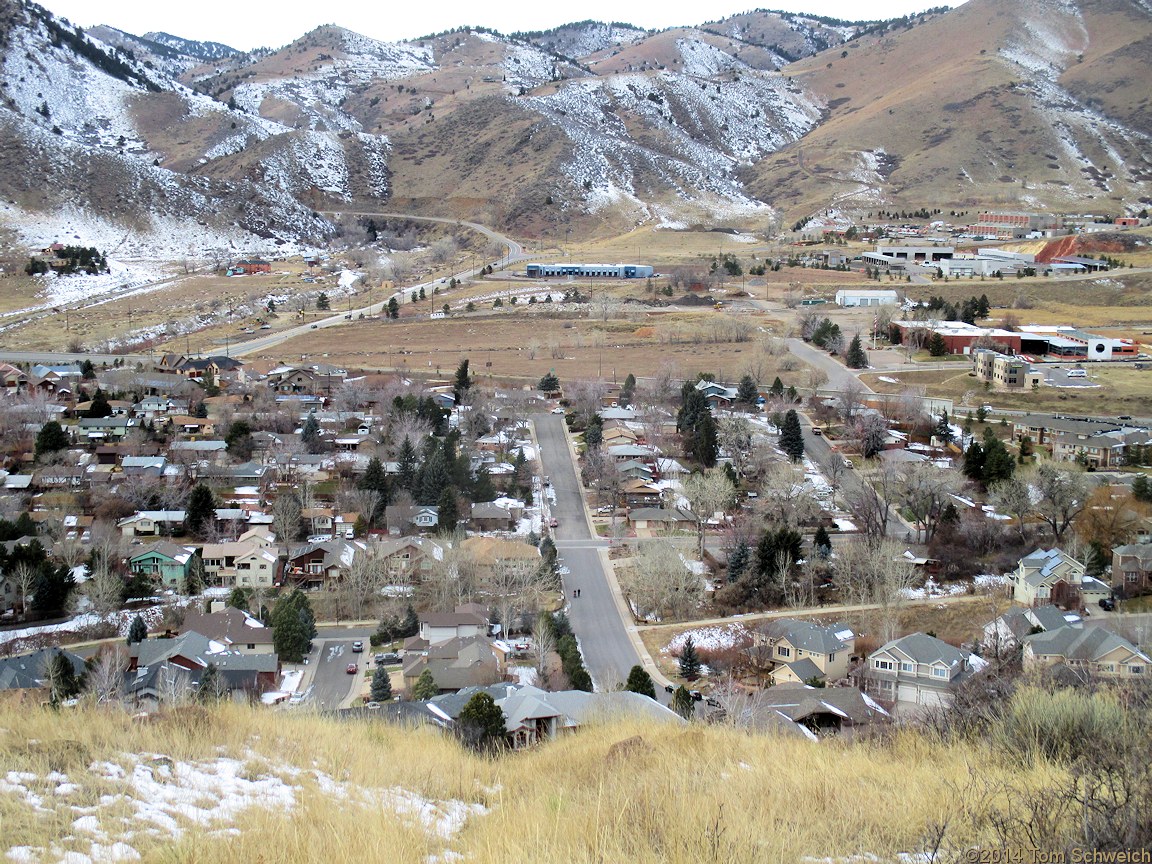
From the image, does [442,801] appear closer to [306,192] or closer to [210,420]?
[210,420]

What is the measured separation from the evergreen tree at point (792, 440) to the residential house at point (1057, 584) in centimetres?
986

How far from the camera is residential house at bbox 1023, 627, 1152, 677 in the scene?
1655 cm

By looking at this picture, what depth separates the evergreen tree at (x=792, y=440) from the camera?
31.5 metres

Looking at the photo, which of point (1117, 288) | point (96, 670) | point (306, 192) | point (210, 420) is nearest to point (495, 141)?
point (306, 192)

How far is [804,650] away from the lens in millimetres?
18844

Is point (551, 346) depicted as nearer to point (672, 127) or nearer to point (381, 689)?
point (381, 689)

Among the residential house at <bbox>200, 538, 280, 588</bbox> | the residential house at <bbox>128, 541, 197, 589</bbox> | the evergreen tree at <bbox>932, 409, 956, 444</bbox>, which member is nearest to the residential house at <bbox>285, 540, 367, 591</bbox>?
the residential house at <bbox>200, 538, 280, 588</bbox>

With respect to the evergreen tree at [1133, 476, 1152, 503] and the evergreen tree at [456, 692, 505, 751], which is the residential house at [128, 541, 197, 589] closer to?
the evergreen tree at [456, 692, 505, 751]

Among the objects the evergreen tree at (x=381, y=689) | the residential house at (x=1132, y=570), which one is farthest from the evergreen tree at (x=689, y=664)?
the residential house at (x=1132, y=570)

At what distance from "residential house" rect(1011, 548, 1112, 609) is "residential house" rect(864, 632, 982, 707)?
4004 mm

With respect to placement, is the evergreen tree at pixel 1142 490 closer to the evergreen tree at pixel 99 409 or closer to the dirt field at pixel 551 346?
the dirt field at pixel 551 346

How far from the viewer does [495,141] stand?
108 meters

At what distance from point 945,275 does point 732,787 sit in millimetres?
65317

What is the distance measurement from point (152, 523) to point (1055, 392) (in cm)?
3037
